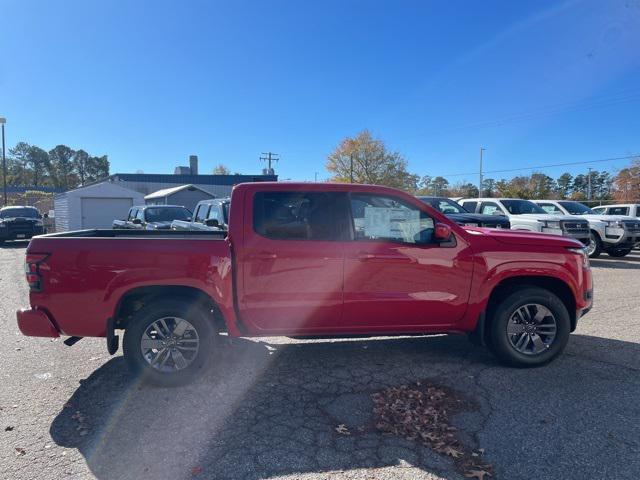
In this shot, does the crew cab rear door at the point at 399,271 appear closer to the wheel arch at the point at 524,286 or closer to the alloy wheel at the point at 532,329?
the wheel arch at the point at 524,286

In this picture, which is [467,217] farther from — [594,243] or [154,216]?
[154,216]

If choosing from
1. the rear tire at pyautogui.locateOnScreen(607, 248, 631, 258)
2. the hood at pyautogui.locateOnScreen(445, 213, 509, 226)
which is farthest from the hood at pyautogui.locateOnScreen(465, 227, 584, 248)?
the rear tire at pyautogui.locateOnScreen(607, 248, 631, 258)

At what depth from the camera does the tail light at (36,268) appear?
385cm

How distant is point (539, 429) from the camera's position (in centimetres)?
Answer: 332

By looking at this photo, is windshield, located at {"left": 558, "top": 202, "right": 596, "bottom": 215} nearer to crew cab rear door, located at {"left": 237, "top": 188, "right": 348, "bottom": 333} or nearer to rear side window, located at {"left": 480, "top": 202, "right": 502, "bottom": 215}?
rear side window, located at {"left": 480, "top": 202, "right": 502, "bottom": 215}

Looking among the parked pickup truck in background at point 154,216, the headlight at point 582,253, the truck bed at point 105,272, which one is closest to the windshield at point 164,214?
the parked pickup truck in background at point 154,216

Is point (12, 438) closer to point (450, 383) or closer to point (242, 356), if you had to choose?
point (242, 356)

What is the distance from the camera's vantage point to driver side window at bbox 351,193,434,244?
428 centimetres

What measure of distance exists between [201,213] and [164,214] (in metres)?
3.89

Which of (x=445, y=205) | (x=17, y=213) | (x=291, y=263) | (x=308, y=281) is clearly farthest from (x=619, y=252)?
(x=17, y=213)

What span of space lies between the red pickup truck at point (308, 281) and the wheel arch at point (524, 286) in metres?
0.01

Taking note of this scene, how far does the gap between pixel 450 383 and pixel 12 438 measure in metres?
3.67

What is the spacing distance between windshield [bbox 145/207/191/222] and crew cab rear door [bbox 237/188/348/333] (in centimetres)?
1171

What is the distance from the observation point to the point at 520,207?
14.4 meters
